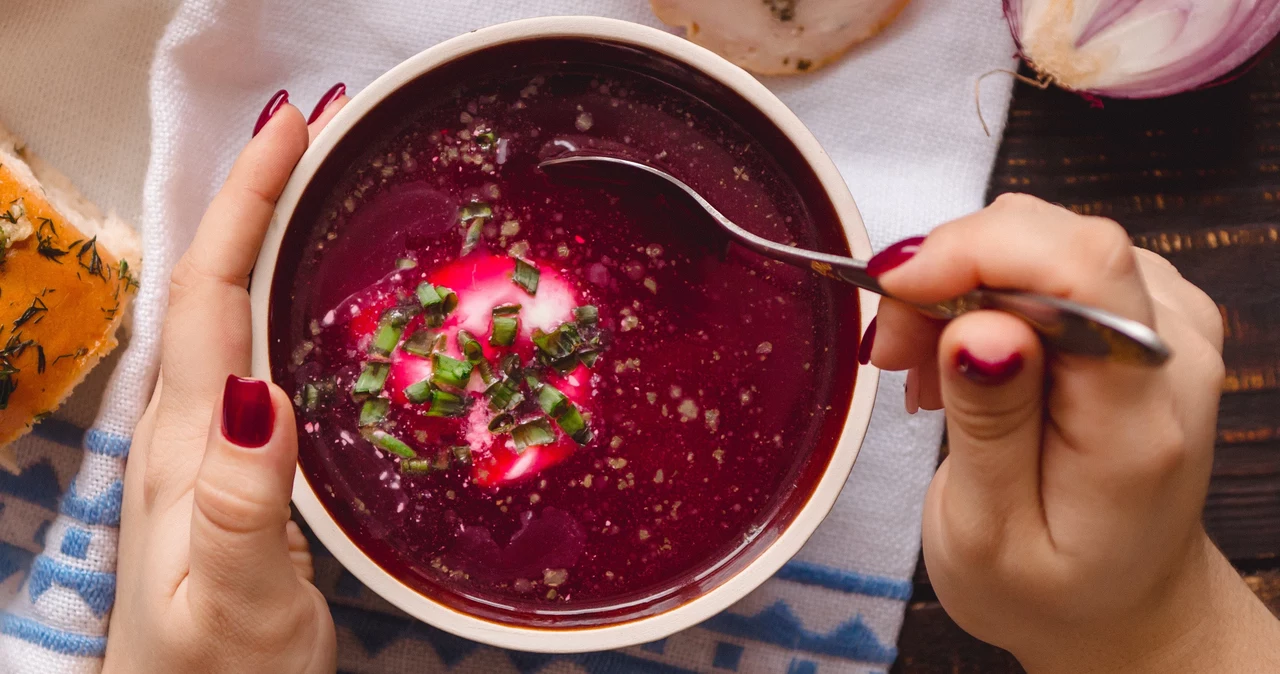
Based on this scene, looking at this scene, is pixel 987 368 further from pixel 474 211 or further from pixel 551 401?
pixel 474 211

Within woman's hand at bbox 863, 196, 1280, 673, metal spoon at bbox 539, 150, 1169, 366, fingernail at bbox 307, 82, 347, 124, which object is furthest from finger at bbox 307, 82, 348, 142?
woman's hand at bbox 863, 196, 1280, 673

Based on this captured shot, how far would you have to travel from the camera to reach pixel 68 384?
135 cm

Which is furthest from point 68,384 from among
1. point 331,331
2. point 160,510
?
point 331,331

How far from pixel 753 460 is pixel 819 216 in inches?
13.3

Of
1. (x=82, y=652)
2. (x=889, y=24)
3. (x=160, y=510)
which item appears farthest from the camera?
(x=889, y=24)

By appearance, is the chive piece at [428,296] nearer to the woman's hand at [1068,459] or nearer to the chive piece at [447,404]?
the chive piece at [447,404]

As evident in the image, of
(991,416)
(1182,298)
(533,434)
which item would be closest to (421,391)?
(533,434)

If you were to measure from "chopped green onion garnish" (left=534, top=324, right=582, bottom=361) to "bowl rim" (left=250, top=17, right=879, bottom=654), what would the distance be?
13.7 inches

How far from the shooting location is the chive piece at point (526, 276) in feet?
3.88

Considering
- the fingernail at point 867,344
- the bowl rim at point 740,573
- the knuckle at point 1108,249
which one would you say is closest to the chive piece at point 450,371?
the bowl rim at point 740,573

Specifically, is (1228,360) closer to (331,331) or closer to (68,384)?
(331,331)

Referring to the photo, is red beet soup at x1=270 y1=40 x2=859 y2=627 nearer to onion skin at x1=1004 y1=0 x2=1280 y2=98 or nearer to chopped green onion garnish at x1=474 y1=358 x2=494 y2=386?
chopped green onion garnish at x1=474 y1=358 x2=494 y2=386

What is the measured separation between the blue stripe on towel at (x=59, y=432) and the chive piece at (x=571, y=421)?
2.76 ft

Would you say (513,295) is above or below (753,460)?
above
